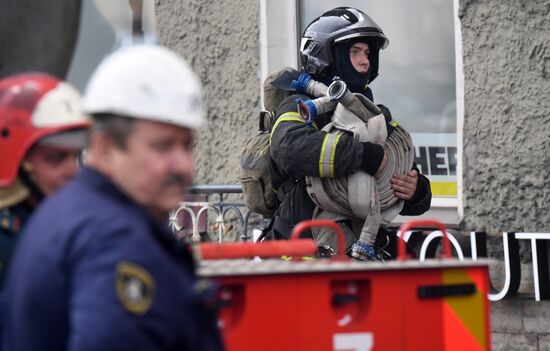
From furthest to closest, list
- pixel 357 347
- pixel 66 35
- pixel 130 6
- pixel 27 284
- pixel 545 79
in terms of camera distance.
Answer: pixel 130 6, pixel 545 79, pixel 66 35, pixel 357 347, pixel 27 284

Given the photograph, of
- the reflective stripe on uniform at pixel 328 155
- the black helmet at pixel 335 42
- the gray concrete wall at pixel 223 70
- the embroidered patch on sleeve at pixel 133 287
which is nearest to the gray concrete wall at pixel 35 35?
the black helmet at pixel 335 42

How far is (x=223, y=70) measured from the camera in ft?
31.5

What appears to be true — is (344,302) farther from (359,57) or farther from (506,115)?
(506,115)

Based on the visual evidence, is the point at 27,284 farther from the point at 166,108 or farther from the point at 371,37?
the point at 371,37

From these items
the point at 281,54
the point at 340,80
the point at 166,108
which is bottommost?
the point at 166,108

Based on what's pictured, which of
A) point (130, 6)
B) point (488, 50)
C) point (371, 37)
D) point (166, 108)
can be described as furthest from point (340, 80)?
point (130, 6)

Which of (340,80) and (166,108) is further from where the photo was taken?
(340,80)

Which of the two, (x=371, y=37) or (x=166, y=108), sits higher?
(x=371, y=37)

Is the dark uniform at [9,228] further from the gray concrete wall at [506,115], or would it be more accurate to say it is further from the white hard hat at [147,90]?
the gray concrete wall at [506,115]

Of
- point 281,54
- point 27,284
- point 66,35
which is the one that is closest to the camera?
point 27,284

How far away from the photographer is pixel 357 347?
12.8ft

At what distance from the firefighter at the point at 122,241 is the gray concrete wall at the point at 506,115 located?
552 cm

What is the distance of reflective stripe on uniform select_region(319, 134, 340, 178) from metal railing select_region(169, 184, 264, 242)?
2821 millimetres

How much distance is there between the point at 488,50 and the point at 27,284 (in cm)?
596
